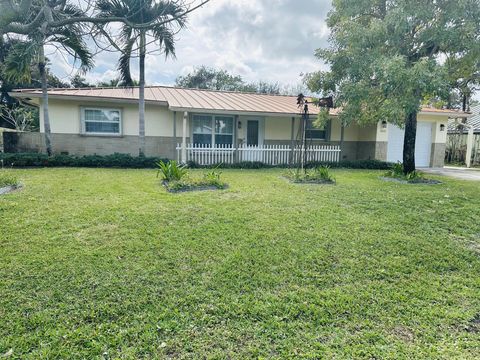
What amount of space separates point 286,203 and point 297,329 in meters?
3.89

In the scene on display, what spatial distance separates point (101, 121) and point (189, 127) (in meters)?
3.74

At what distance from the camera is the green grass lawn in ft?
8.90

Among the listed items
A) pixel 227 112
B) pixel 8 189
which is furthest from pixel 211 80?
pixel 8 189

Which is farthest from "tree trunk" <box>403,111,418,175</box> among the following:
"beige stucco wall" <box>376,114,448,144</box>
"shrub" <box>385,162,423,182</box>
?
"beige stucco wall" <box>376,114,448,144</box>

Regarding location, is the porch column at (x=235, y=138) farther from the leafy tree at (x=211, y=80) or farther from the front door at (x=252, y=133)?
the leafy tree at (x=211, y=80)

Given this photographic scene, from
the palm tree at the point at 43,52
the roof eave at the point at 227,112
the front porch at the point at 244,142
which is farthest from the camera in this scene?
the front porch at the point at 244,142

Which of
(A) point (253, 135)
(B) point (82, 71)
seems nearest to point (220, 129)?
Result: (A) point (253, 135)

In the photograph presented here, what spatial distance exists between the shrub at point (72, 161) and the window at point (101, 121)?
212cm

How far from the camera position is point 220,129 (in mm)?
14969

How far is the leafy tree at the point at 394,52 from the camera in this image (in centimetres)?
789

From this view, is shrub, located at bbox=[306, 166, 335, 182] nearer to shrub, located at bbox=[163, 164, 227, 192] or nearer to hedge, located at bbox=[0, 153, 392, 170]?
hedge, located at bbox=[0, 153, 392, 170]

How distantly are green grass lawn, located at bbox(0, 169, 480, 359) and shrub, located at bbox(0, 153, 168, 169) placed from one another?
17.1 ft

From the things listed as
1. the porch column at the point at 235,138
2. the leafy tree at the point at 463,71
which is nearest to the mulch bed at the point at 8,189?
the porch column at the point at 235,138

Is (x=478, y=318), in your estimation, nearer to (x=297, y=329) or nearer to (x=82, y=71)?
(x=297, y=329)
